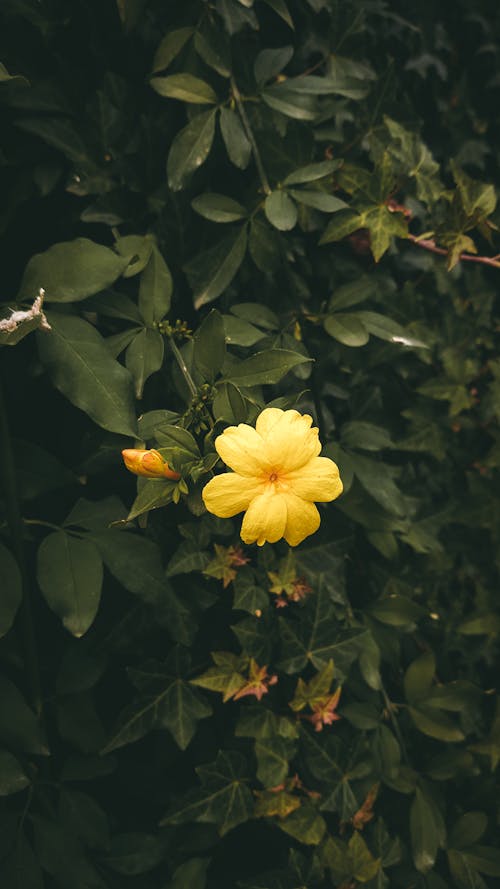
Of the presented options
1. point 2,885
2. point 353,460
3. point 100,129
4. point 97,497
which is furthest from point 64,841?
point 100,129

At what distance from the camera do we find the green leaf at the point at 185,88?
1.18 meters

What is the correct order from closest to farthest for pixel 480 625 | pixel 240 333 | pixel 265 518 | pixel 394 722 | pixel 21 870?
pixel 265 518 < pixel 21 870 < pixel 240 333 < pixel 394 722 < pixel 480 625

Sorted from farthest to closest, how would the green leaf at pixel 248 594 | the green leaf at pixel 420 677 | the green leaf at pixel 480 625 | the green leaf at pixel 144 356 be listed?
the green leaf at pixel 480 625, the green leaf at pixel 420 677, the green leaf at pixel 248 594, the green leaf at pixel 144 356

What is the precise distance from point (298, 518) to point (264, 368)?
247 mm

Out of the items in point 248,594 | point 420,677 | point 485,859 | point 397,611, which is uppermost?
point 248,594

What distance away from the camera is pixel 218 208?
1223 mm

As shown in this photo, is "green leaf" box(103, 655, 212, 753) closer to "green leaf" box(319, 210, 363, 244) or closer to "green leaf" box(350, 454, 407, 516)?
"green leaf" box(350, 454, 407, 516)

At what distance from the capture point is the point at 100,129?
1237 millimetres

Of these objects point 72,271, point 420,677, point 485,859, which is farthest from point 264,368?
point 485,859

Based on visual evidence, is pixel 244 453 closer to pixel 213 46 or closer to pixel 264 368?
pixel 264 368

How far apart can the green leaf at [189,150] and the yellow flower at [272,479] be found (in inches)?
21.1

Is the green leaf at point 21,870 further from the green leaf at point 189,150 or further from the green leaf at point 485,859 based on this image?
the green leaf at point 189,150

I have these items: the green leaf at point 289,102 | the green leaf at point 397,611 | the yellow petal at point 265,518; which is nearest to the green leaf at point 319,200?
the green leaf at point 289,102

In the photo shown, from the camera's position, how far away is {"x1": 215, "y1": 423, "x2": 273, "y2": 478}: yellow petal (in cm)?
83
